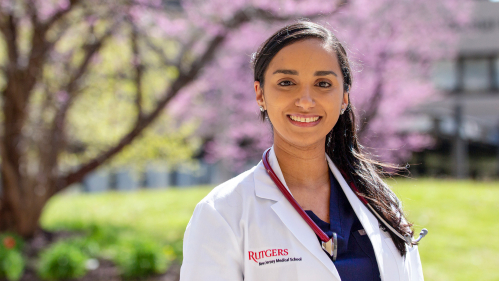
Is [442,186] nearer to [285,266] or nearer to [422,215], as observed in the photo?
[422,215]

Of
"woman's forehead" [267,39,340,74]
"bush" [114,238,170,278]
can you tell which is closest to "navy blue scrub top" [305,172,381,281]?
"woman's forehead" [267,39,340,74]

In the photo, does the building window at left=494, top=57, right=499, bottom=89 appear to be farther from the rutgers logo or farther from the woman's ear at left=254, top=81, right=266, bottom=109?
the rutgers logo

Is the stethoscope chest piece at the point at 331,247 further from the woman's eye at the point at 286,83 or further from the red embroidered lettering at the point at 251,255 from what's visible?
the woman's eye at the point at 286,83

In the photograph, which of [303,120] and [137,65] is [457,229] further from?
[303,120]

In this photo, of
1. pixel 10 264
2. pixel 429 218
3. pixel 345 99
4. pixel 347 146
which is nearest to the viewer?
pixel 345 99

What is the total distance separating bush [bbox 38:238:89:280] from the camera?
5.21 meters

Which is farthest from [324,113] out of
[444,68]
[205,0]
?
[444,68]

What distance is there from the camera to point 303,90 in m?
1.54

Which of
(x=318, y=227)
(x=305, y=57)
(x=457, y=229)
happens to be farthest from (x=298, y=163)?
(x=457, y=229)

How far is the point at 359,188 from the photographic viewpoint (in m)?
1.78

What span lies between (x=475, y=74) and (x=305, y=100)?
2199cm

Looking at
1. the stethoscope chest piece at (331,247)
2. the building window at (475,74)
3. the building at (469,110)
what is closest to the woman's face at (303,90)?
the stethoscope chest piece at (331,247)

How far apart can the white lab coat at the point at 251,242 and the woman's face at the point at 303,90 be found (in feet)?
0.72

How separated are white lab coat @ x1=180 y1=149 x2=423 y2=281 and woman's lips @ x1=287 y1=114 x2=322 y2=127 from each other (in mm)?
229
